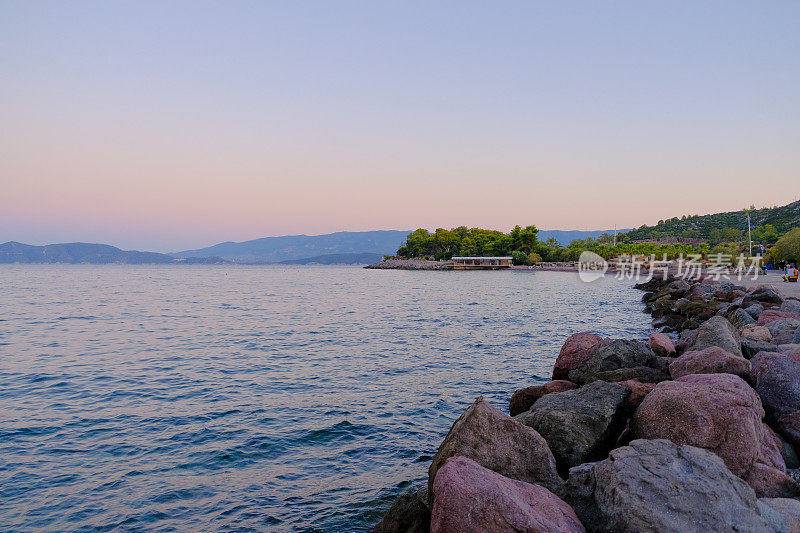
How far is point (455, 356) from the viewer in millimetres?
20422

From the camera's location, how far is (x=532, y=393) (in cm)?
1117

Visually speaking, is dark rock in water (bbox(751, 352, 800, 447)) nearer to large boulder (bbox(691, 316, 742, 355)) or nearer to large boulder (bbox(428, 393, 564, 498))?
large boulder (bbox(691, 316, 742, 355))

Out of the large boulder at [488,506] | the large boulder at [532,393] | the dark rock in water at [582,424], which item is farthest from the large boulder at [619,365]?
the large boulder at [488,506]

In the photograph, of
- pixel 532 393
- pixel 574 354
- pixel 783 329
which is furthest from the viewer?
pixel 783 329

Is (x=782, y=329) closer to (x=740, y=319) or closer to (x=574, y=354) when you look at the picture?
(x=740, y=319)

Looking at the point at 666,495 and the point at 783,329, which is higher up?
the point at 666,495

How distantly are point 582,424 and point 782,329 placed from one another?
12149mm

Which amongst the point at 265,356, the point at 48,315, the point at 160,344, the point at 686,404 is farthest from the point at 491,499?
the point at 48,315

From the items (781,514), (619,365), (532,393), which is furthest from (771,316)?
(781,514)

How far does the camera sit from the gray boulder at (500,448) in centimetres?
621

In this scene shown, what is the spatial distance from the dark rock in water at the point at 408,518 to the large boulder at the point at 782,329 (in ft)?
43.4

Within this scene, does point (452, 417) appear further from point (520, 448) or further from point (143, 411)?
point (143, 411)

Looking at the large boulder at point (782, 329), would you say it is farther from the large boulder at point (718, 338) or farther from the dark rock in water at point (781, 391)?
the dark rock in water at point (781, 391)

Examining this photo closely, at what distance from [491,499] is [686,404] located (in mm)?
3636
